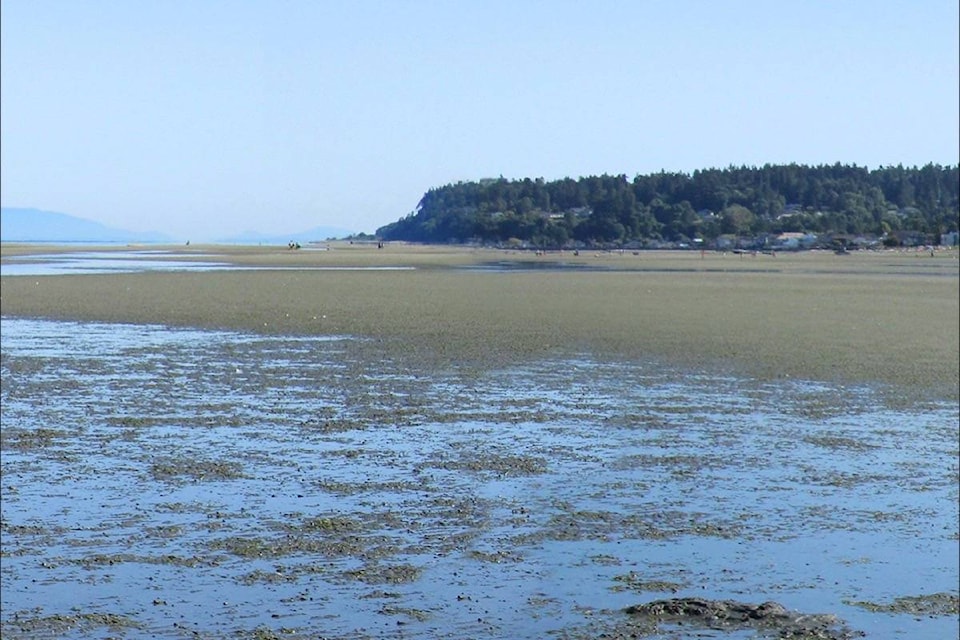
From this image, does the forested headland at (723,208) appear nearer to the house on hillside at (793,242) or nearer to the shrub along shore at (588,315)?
the house on hillside at (793,242)

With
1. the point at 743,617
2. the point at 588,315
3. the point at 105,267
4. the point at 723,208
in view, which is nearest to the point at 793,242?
the point at 723,208

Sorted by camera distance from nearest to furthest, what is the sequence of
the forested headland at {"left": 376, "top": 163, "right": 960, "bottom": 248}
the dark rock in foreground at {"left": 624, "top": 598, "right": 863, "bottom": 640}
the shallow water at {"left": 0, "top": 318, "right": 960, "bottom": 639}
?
the dark rock in foreground at {"left": 624, "top": 598, "right": 863, "bottom": 640} < the shallow water at {"left": 0, "top": 318, "right": 960, "bottom": 639} < the forested headland at {"left": 376, "top": 163, "right": 960, "bottom": 248}

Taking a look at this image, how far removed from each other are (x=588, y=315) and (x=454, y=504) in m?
20.1

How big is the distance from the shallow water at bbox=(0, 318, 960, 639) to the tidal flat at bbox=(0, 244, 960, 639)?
0.11 feet

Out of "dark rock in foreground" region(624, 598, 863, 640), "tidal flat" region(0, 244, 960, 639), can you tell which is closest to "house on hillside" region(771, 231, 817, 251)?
"tidal flat" region(0, 244, 960, 639)

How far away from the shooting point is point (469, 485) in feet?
36.6

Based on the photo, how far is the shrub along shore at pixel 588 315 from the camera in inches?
835

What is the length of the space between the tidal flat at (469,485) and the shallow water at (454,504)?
0.03 m

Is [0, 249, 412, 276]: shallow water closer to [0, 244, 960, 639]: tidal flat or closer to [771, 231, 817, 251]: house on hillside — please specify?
[0, 244, 960, 639]: tidal flat

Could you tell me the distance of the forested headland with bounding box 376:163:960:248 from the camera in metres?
146

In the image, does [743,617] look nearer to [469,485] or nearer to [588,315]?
[469,485]

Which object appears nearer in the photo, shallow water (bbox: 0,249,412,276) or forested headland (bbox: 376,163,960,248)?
shallow water (bbox: 0,249,412,276)

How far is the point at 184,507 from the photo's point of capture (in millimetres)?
10203

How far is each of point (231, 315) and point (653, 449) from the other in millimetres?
18989
